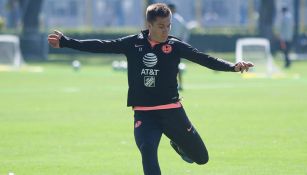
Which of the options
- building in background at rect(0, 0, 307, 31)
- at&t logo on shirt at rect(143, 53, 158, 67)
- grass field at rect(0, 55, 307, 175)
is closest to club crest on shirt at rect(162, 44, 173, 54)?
at&t logo on shirt at rect(143, 53, 158, 67)

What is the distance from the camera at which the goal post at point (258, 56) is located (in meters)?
35.3

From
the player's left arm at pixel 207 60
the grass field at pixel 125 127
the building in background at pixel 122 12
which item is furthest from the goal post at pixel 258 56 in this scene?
the building in background at pixel 122 12

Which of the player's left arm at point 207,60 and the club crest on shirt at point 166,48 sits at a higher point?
the club crest on shirt at point 166,48

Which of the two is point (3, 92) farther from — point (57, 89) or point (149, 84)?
point (149, 84)

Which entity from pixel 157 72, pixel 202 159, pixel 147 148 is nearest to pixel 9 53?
pixel 202 159

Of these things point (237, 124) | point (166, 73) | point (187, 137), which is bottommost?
point (237, 124)

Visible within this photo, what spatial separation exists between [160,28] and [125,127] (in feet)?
26.5

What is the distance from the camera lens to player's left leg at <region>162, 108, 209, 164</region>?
34.0 ft

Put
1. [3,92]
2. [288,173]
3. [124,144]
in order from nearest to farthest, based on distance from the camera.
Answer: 1. [288,173]
2. [124,144]
3. [3,92]

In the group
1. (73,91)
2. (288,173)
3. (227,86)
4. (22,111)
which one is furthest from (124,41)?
(227,86)

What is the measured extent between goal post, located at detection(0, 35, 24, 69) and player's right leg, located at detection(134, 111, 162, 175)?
29803mm

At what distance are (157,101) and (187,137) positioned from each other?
1.60 feet

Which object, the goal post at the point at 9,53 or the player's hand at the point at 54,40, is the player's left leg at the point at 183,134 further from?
the goal post at the point at 9,53

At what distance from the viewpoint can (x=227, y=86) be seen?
29.4 m
